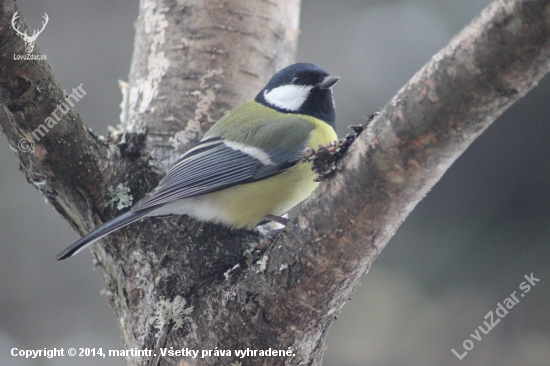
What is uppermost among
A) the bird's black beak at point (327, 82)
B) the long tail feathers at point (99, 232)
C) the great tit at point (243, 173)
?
the bird's black beak at point (327, 82)

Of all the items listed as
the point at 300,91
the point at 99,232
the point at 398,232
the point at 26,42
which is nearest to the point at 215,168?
the point at 99,232

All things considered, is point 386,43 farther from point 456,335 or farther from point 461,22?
point 456,335

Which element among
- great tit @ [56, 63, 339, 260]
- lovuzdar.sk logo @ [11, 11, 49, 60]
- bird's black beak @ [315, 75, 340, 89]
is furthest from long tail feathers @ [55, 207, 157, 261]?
bird's black beak @ [315, 75, 340, 89]

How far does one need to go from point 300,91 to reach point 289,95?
0.07m

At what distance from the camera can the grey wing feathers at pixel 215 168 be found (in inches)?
90.0

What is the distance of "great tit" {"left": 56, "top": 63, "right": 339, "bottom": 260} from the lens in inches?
88.0

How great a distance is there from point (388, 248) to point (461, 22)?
225cm

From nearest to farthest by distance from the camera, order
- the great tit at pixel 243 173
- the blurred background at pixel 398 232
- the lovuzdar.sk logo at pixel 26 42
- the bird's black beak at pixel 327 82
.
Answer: the lovuzdar.sk logo at pixel 26 42 < the great tit at pixel 243 173 < the bird's black beak at pixel 327 82 < the blurred background at pixel 398 232

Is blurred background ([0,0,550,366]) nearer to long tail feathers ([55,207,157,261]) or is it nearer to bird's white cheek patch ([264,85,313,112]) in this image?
bird's white cheek patch ([264,85,313,112])

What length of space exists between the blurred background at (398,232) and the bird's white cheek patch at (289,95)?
4.17ft

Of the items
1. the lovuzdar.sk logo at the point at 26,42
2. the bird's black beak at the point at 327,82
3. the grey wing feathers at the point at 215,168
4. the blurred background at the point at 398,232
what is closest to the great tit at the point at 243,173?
the grey wing feathers at the point at 215,168

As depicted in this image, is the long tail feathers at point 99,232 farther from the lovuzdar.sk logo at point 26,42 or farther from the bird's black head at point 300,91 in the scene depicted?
the bird's black head at point 300,91

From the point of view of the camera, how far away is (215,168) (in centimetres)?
238

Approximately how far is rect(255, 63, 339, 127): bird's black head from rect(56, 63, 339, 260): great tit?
0.27ft
